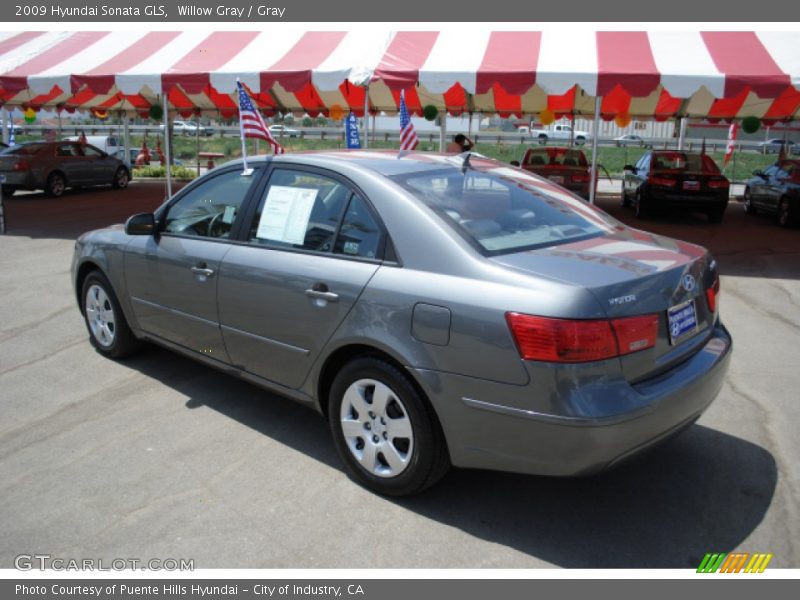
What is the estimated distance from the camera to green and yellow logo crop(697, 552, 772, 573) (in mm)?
2953

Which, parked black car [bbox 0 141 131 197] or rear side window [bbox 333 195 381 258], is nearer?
rear side window [bbox 333 195 381 258]

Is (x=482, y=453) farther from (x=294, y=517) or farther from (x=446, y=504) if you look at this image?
(x=294, y=517)

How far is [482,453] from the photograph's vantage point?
3021mm

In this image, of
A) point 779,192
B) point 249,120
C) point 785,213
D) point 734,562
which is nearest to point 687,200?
point 785,213

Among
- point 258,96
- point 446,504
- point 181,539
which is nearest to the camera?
point 181,539

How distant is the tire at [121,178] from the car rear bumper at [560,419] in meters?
20.5

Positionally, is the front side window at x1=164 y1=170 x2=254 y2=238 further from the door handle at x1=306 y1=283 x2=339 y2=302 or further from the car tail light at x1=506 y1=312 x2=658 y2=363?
the car tail light at x1=506 y1=312 x2=658 y2=363

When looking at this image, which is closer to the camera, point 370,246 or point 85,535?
point 85,535

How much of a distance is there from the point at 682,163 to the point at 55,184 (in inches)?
631

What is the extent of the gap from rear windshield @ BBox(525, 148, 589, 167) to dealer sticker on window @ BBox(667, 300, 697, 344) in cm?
1253

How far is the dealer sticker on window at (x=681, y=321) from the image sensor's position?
10.2 ft

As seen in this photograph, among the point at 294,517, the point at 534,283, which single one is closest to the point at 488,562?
the point at 294,517

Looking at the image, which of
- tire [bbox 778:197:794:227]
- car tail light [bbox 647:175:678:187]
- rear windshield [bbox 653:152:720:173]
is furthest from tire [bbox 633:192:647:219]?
tire [bbox 778:197:794:227]

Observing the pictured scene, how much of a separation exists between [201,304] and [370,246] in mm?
1440
